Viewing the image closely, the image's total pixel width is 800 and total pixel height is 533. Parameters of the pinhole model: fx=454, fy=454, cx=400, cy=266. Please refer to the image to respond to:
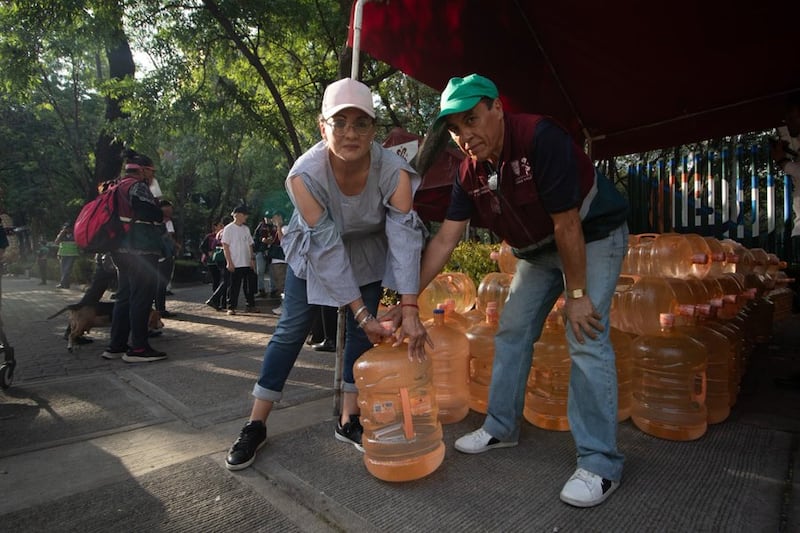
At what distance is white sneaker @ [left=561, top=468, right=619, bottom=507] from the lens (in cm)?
200

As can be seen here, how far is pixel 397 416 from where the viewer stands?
2457 mm

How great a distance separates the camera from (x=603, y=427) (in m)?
2.13

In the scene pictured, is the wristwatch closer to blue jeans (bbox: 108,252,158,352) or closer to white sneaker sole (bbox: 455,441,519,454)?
white sneaker sole (bbox: 455,441,519,454)

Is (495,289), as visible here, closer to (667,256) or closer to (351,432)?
(667,256)

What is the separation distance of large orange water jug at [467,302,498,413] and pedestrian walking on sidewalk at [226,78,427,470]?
0.91 m

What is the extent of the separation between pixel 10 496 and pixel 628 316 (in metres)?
3.89

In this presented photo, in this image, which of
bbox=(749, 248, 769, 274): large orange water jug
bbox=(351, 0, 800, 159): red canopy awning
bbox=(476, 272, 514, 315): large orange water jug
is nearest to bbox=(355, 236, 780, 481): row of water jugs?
bbox=(476, 272, 514, 315): large orange water jug

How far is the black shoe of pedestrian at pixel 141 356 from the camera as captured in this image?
16.1ft

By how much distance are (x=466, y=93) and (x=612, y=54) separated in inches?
108

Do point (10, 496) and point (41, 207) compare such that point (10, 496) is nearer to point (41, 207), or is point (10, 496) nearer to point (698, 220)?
point (698, 220)

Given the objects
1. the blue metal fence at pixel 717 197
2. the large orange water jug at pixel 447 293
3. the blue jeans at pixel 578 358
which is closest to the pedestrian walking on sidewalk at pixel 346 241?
the blue jeans at pixel 578 358

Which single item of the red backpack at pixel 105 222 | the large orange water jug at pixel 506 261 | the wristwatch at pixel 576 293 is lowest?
the wristwatch at pixel 576 293

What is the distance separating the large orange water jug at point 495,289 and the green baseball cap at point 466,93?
2.29 meters

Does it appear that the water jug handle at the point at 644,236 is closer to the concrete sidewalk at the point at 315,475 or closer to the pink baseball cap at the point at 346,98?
the concrete sidewalk at the point at 315,475
